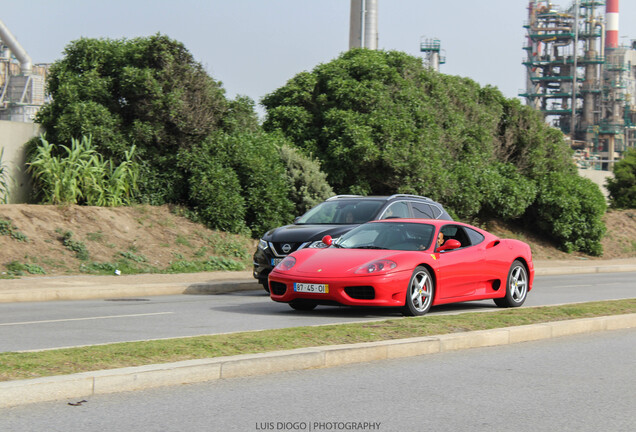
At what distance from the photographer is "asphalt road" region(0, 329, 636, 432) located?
5.55 metres

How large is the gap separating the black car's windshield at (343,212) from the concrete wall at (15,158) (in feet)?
28.2

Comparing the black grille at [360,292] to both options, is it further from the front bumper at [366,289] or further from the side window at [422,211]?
the side window at [422,211]

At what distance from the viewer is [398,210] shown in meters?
16.0

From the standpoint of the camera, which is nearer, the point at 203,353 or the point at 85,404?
the point at 85,404

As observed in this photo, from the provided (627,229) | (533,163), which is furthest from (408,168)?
(627,229)

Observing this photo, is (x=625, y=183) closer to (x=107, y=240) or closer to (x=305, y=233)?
(x=107, y=240)

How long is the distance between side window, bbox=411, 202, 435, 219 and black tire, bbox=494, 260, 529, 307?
3.06 m

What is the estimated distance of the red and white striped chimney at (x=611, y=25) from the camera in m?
127

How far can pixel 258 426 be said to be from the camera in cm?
548

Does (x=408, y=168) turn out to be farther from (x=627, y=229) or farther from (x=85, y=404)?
(x=85, y=404)

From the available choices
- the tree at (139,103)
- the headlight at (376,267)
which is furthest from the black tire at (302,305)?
the tree at (139,103)

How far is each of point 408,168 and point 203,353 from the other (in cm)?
1970

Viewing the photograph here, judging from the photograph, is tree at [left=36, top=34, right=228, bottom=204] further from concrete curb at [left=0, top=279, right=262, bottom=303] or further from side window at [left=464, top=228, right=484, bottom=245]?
side window at [left=464, top=228, right=484, bottom=245]

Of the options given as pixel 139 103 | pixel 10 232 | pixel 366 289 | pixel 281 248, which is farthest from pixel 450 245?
pixel 139 103
